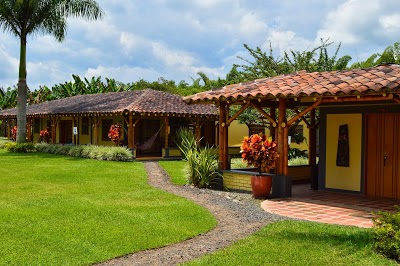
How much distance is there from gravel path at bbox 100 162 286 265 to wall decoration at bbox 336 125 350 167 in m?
2.70

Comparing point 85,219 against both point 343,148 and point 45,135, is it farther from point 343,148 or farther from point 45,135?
point 45,135

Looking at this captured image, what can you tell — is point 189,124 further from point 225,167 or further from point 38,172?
point 225,167

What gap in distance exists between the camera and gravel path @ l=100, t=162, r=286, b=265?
5.92 meters

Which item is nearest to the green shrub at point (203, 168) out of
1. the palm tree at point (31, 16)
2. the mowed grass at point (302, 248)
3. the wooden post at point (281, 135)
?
the wooden post at point (281, 135)

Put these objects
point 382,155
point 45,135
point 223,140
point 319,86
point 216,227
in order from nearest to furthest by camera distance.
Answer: point 216,227 → point 319,86 → point 382,155 → point 223,140 → point 45,135

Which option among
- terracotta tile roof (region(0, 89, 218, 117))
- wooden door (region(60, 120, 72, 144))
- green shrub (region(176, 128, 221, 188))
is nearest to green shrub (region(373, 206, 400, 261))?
green shrub (region(176, 128, 221, 188))

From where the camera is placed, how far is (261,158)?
34.6ft

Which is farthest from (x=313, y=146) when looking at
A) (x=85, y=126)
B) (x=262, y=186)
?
(x=85, y=126)

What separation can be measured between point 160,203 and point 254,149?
8.35 feet

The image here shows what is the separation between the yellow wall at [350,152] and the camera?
11406 millimetres

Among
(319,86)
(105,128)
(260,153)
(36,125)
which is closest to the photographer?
(319,86)

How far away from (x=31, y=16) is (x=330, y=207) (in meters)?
20.5

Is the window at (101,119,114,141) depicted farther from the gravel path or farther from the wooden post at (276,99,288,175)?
the wooden post at (276,99,288,175)

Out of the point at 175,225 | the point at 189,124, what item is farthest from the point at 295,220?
the point at 189,124
